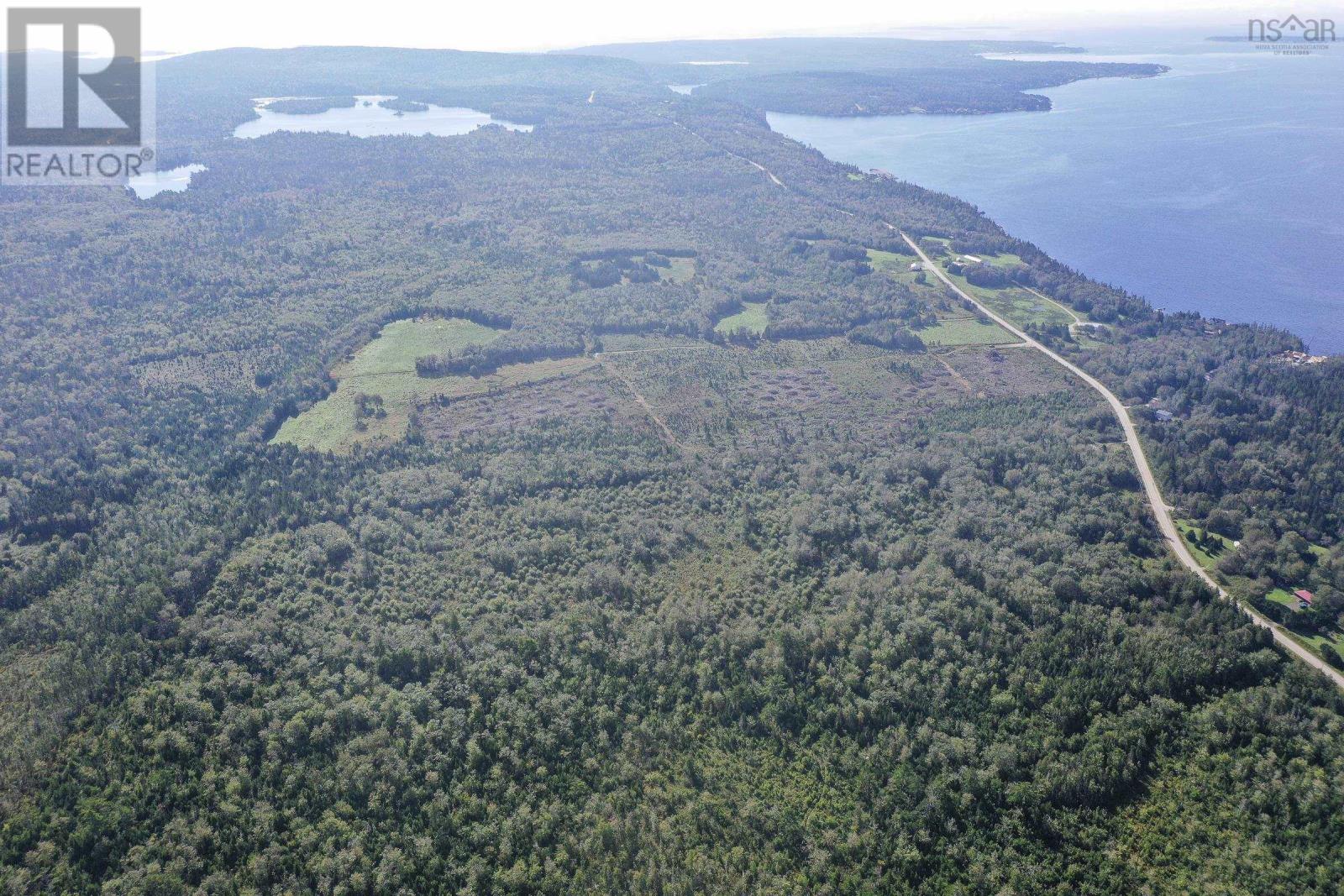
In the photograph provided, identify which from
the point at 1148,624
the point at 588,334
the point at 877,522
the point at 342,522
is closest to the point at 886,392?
the point at 877,522

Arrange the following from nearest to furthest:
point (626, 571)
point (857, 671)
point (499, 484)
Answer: point (857, 671)
point (626, 571)
point (499, 484)

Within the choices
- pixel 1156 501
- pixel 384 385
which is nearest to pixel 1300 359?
pixel 1156 501

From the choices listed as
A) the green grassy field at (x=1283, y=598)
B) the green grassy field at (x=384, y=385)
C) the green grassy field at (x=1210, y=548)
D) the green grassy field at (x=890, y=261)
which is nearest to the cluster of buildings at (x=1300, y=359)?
the green grassy field at (x=1210, y=548)

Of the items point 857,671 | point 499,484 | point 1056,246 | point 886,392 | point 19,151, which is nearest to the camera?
point 857,671

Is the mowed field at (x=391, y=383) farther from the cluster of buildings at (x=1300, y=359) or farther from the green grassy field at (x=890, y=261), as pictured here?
the cluster of buildings at (x=1300, y=359)

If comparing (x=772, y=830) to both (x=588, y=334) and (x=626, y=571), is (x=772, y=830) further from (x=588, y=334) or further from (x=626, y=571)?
(x=588, y=334)

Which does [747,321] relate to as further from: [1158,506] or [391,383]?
[1158,506]
